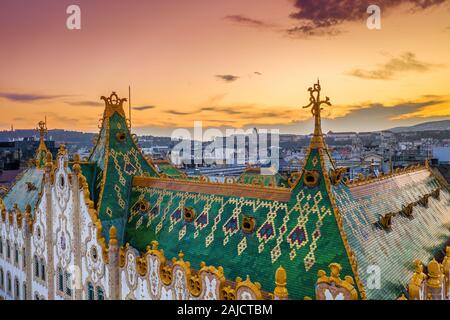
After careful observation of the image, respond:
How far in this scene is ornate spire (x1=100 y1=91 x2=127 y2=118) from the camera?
107 feet

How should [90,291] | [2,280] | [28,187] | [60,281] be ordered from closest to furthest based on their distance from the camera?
[90,291] → [60,281] → [2,280] → [28,187]

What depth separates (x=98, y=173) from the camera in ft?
99.7

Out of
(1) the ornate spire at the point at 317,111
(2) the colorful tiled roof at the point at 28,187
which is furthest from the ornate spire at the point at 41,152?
(1) the ornate spire at the point at 317,111

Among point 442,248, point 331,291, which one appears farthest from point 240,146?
point 331,291

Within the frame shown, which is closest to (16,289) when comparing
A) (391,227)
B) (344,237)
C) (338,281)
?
(344,237)

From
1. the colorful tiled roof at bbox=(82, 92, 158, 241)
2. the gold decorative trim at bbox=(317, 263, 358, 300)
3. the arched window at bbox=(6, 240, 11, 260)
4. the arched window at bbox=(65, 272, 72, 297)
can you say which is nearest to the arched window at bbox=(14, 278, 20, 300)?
the arched window at bbox=(6, 240, 11, 260)

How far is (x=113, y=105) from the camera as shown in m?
32.9

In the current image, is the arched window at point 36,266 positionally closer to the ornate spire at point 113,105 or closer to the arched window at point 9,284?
the arched window at point 9,284

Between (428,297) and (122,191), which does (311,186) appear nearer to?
(428,297)

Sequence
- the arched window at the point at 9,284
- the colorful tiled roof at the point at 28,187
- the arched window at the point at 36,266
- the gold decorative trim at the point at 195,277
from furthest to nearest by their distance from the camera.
Answer: the colorful tiled roof at the point at 28,187
the arched window at the point at 9,284
the arched window at the point at 36,266
the gold decorative trim at the point at 195,277

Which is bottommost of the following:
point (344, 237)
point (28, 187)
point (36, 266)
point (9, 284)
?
point (9, 284)

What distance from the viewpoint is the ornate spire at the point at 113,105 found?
32.5 metres

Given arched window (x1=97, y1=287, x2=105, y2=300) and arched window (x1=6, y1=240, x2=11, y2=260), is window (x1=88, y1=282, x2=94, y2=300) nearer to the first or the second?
arched window (x1=97, y1=287, x2=105, y2=300)

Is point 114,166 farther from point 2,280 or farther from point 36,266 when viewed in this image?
point 2,280
